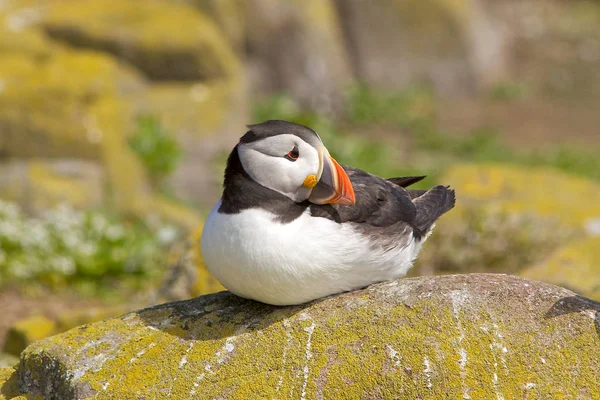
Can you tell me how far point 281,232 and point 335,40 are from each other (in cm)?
1205

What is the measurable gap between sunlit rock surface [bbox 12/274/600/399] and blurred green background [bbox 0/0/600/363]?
183 centimetres

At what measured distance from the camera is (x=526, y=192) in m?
8.02

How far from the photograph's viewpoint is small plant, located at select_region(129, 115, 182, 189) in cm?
966

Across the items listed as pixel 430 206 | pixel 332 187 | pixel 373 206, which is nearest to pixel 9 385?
pixel 332 187

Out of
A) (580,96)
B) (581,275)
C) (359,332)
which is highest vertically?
(359,332)

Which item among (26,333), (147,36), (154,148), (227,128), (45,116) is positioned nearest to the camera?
(26,333)

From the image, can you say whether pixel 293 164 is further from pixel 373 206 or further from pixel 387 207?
pixel 387 207

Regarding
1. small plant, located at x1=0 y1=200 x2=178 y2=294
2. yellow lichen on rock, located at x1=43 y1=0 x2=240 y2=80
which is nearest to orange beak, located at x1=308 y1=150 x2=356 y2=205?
small plant, located at x1=0 y1=200 x2=178 y2=294

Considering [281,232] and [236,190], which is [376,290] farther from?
[236,190]

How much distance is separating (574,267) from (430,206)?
1.98m

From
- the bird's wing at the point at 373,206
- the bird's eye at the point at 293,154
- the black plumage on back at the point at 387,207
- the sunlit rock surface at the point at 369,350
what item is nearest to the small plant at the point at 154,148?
the black plumage on back at the point at 387,207

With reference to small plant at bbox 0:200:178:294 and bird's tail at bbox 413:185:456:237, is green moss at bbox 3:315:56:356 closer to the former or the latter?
small plant at bbox 0:200:178:294

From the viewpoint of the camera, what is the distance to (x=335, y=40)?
15.2 metres

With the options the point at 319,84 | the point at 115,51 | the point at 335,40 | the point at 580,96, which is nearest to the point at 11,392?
the point at 115,51
